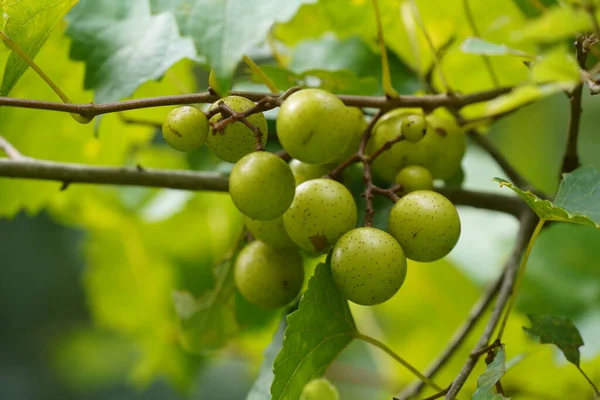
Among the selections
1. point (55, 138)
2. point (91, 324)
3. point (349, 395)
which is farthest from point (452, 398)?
point (91, 324)

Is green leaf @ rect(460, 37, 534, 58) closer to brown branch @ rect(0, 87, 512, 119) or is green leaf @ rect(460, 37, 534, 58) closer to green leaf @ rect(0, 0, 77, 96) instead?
brown branch @ rect(0, 87, 512, 119)

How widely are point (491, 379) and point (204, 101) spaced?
34 cm

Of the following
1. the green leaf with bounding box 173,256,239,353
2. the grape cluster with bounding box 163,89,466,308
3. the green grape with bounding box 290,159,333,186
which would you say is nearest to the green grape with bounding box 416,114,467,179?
the grape cluster with bounding box 163,89,466,308

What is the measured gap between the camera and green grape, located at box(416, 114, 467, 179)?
742mm

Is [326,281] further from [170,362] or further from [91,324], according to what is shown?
[91,324]

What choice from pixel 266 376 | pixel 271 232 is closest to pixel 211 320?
pixel 266 376

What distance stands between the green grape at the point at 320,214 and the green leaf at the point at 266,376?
0.62 ft

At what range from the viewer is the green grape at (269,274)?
0.76 meters

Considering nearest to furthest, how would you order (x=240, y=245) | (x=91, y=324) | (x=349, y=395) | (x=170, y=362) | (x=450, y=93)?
(x=450, y=93) → (x=240, y=245) → (x=170, y=362) → (x=349, y=395) → (x=91, y=324)

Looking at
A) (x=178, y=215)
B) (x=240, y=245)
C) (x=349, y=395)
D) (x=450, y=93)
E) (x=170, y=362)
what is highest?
(x=450, y=93)

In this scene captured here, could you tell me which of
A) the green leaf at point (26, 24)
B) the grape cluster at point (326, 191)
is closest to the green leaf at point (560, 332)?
the grape cluster at point (326, 191)

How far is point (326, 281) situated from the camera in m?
0.66

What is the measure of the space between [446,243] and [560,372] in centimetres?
48

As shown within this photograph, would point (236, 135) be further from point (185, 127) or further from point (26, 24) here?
point (26, 24)
